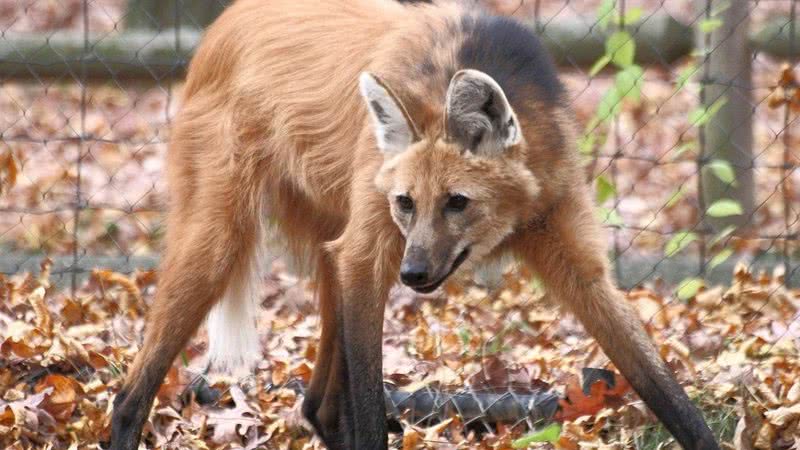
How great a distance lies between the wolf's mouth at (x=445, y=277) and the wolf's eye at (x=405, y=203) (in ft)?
0.63

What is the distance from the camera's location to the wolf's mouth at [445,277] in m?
3.23

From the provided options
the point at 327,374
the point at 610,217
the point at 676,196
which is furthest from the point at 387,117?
the point at 676,196

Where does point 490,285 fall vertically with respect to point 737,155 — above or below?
below

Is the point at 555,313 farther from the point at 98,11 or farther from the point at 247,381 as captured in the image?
the point at 98,11

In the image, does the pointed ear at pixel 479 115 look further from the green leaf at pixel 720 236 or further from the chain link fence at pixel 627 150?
the green leaf at pixel 720 236

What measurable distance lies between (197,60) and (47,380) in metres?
1.22

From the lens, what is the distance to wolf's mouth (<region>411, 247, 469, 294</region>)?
323cm

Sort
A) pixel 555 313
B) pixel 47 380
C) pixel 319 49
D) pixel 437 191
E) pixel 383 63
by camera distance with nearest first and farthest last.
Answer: pixel 437 191 → pixel 383 63 → pixel 319 49 → pixel 47 380 → pixel 555 313

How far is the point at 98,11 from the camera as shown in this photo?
11.8 meters

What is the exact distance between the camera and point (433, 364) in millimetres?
4297

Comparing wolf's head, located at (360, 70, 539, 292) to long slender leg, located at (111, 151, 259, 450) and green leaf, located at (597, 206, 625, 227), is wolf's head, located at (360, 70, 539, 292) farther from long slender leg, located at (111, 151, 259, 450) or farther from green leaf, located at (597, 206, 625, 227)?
green leaf, located at (597, 206, 625, 227)

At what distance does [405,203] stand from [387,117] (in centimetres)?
25

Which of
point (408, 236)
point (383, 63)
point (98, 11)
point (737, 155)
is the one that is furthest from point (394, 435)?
point (98, 11)

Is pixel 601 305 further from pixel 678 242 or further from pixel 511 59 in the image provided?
pixel 678 242
